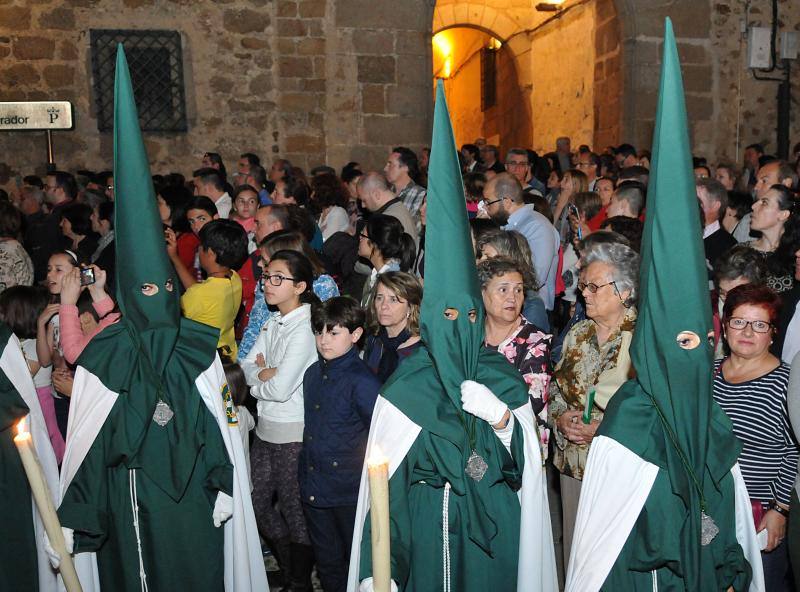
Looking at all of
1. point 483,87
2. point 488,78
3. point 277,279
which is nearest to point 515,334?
point 277,279

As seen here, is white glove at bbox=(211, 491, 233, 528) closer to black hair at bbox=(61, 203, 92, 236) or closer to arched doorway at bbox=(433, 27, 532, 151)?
black hair at bbox=(61, 203, 92, 236)

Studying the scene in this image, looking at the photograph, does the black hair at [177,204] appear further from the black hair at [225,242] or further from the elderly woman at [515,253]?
the elderly woman at [515,253]

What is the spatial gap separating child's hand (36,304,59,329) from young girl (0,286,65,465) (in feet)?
0.38

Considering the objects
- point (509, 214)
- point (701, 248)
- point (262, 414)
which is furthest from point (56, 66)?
point (701, 248)

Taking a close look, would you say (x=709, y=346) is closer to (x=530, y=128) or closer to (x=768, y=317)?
(x=768, y=317)

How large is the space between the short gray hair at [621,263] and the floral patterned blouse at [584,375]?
92 millimetres

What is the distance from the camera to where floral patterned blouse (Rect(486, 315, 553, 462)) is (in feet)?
11.6

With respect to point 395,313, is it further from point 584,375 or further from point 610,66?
point 610,66

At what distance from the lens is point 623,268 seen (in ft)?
11.2

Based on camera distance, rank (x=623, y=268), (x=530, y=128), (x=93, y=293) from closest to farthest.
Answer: (x=623, y=268), (x=93, y=293), (x=530, y=128)

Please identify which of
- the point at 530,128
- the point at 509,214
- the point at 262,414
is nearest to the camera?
→ the point at 262,414

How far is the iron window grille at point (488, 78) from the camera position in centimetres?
1803

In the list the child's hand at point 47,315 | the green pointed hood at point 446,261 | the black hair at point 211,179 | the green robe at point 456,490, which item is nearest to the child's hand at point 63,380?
the child's hand at point 47,315

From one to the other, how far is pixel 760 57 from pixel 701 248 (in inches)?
453
